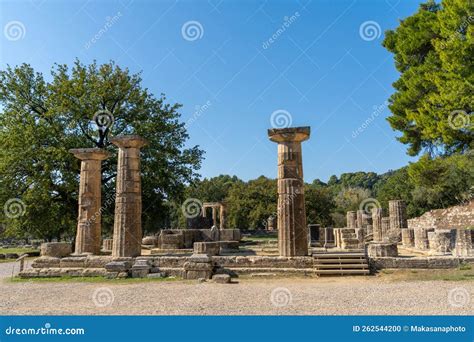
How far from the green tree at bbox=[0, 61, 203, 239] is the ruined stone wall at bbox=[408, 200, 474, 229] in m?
19.9

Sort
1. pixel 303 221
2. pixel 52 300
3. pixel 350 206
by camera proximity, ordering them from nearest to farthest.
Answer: pixel 52 300 → pixel 303 221 → pixel 350 206

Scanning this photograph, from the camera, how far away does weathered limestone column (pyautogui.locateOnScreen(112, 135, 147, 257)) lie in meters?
13.3

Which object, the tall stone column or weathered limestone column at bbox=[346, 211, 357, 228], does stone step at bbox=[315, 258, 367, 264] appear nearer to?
the tall stone column

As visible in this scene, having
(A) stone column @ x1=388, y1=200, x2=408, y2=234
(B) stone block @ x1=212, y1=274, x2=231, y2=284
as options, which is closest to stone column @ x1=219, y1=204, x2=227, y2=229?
(A) stone column @ x1=388, y1=200, x2=408, y2=234

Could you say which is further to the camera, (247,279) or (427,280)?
(247,279)

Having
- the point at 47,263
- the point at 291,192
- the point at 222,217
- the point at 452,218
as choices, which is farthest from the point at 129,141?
the point at 452,218

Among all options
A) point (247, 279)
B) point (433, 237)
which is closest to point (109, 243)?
point (247, 279)

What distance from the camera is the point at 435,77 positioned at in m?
20.1

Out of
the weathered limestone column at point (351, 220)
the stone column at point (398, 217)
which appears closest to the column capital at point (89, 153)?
the stone column at point (398, 217)

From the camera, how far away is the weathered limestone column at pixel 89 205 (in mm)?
14938

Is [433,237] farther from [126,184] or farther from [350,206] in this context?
[350,206]

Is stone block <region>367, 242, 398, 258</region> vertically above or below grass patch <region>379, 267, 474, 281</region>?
above

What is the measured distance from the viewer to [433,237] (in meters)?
15.4

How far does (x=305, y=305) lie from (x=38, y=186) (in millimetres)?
16669
